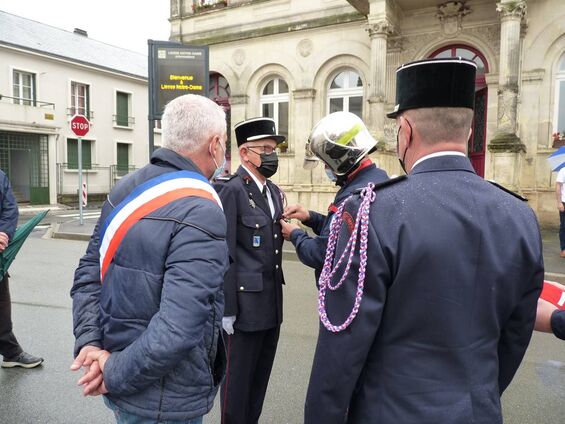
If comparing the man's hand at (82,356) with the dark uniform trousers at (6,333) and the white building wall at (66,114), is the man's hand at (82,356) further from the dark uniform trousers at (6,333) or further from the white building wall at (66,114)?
the white building wall at (66,114)

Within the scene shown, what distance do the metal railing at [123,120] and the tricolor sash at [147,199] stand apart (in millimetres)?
28014

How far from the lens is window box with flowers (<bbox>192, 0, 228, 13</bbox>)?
53.1ft

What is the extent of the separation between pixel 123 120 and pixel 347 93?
18.3 m

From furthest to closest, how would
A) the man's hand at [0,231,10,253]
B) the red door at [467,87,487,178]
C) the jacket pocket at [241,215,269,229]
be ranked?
the red door at [467,87,487,178] → the man's hand at [0,231,10,253] → the jacket pocket at [241,215,269,229]

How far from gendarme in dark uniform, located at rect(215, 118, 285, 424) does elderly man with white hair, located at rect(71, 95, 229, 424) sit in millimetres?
931

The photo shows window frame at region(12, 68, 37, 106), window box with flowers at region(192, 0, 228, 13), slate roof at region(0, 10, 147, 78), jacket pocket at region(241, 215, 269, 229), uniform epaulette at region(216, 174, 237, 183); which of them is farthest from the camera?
slate roof at region(0, 10, 147, 78)

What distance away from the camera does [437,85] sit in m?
1.51

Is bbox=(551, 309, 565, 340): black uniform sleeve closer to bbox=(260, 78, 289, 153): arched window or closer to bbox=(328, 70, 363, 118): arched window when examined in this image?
bbox=(328, 70, 363, 118): arched window

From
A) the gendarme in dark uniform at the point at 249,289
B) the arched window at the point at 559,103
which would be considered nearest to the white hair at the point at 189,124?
the gendarme in dark uniform at the point at 249,289

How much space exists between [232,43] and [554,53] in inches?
381

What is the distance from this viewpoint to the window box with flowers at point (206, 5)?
16188 mm

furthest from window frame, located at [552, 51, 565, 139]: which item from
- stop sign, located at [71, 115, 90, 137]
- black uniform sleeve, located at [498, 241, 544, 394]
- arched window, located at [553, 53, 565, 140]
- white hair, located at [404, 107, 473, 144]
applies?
stop sign, located at [71, 115, 90, 137]

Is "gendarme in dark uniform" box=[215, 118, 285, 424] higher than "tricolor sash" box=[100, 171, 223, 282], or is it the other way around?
"tricolor sash" box=[100, 171, 223, 282]

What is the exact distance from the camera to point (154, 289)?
1.78m
